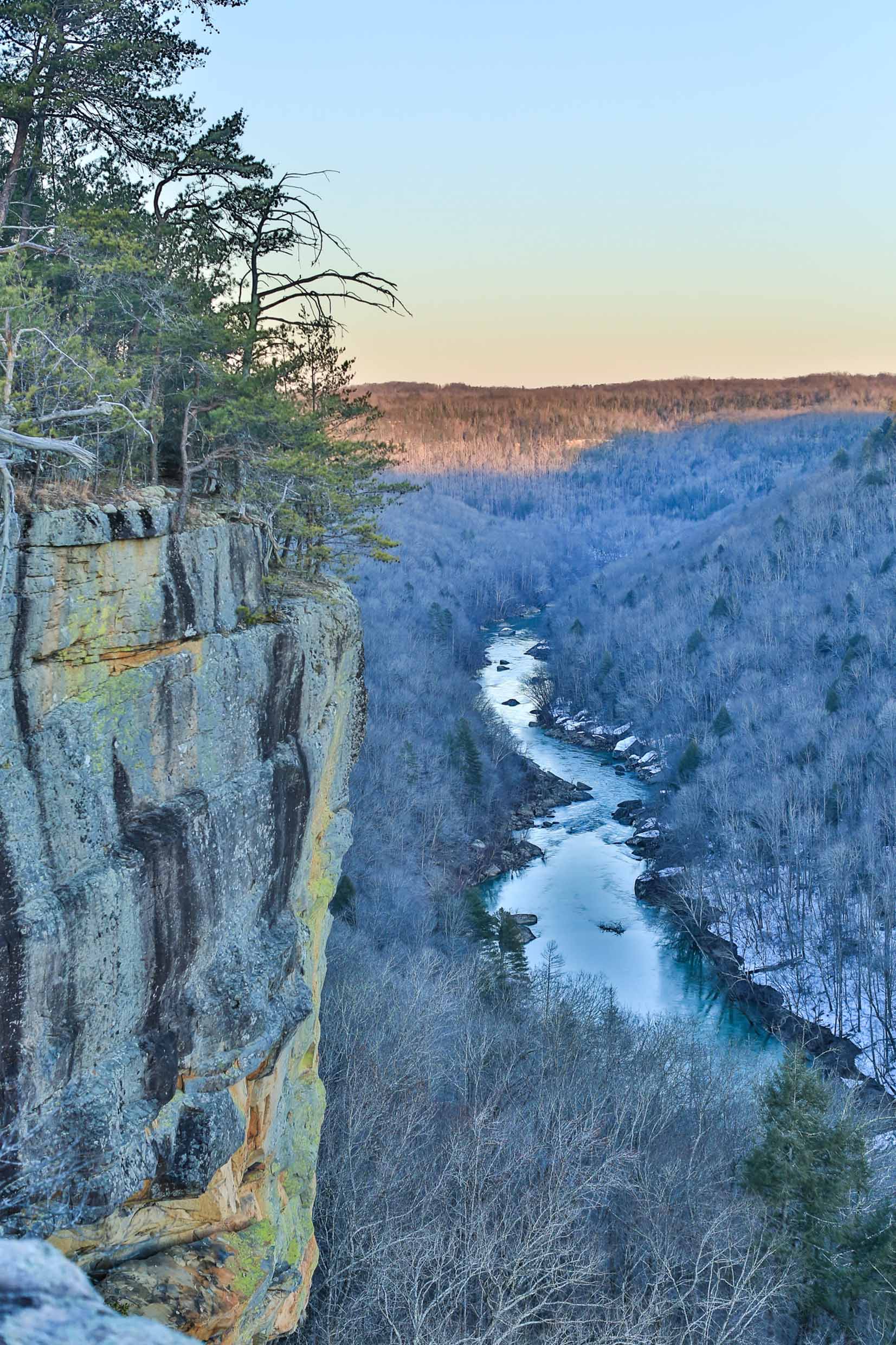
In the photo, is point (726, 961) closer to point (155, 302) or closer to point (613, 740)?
point (613, 740)

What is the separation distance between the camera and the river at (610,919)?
115 feet

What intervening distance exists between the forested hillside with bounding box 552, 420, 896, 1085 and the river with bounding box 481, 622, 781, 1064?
2801 millimetres

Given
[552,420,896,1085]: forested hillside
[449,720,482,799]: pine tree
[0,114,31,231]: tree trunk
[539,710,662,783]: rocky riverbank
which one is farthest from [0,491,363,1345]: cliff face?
[539,710,662,783]: rocky riverbank

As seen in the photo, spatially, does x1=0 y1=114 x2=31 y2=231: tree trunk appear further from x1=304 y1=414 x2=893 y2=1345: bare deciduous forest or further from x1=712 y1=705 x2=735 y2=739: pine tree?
x1=712 y1=705 x2=735 y2=739: pine tree

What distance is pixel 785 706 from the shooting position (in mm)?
59219

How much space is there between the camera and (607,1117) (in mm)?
23891

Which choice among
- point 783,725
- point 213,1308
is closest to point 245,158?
point 213,1308

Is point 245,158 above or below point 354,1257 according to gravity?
above

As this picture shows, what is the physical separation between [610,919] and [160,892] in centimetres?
3296

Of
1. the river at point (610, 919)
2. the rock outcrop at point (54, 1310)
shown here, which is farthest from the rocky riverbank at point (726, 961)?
the rock outcrop at point (54, 1310)

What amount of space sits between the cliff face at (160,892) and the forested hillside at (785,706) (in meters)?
27.2

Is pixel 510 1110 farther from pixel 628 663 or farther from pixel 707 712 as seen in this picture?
pixel 628 663

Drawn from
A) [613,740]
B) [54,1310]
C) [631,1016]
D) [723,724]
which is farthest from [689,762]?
[54,1310]

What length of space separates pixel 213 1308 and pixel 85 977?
192 inches
